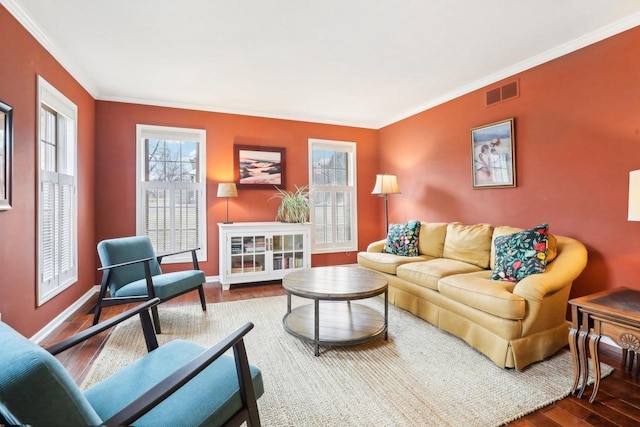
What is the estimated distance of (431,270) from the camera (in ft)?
9.53

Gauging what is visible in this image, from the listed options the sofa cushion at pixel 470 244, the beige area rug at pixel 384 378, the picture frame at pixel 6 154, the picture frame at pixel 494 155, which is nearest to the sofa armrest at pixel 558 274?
the beige area rug at pixel 384 378

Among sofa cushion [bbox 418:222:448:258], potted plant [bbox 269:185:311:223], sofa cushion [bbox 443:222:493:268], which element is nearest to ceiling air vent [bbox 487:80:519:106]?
sofa cushion [bbox 443:222:493:268]

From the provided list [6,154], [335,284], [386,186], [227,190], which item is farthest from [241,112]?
[335,284]

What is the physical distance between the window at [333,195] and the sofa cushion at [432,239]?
5.44 ft

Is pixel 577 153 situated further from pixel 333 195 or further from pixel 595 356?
pixel 333 195

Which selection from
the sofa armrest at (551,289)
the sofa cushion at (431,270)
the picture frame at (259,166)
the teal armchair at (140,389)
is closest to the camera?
the teal armchair at (140,389)

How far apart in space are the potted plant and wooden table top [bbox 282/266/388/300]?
1.68 metres

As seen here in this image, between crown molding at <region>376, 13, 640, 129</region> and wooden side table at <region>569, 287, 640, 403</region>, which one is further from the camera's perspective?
crown molding at <region>376, 13, 640, 129</region>

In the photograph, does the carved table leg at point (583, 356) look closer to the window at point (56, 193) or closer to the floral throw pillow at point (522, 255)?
the floral throw pillow at point (522, 255)

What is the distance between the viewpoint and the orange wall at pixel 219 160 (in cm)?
401

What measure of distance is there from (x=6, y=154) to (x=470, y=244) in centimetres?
397

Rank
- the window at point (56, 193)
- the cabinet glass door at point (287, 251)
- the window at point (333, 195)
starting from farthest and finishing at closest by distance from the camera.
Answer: the window at point (333, 195)
the cabinet glass door at point (287, 251)
the window at point (56, 193)

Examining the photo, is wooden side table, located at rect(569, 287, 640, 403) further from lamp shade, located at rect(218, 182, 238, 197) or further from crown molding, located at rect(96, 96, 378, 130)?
crown molding, located at rect(96, 96, 378, 130)

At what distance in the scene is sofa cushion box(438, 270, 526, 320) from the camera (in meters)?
2.07
